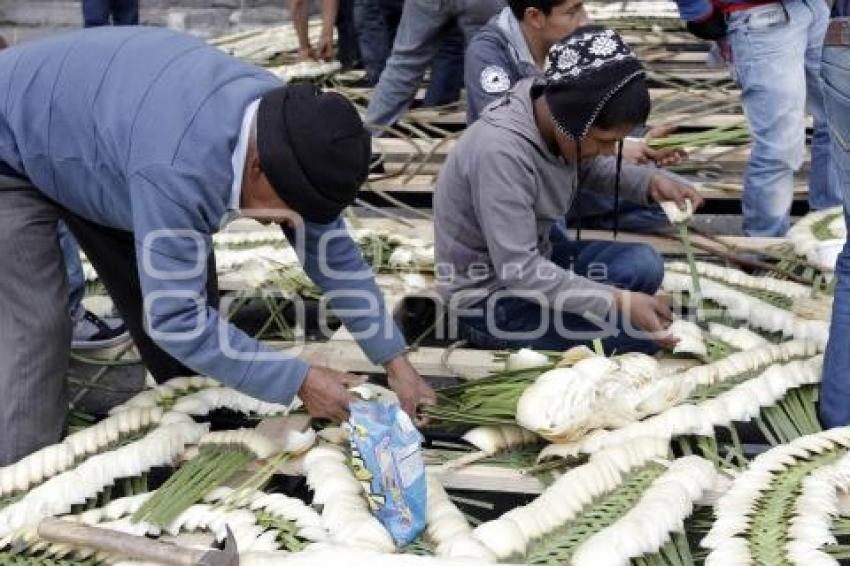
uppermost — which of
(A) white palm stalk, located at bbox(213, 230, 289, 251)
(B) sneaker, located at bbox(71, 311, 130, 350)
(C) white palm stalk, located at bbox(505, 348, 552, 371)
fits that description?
(C) white palm stalk, located at bbox(505, 348, 552, 371)

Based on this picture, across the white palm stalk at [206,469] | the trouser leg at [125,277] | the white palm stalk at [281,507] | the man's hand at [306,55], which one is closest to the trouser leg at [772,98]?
the trouser leg at [125,277]

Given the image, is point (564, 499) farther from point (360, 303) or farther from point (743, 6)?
point (743, 6)

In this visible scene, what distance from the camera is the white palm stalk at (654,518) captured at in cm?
188

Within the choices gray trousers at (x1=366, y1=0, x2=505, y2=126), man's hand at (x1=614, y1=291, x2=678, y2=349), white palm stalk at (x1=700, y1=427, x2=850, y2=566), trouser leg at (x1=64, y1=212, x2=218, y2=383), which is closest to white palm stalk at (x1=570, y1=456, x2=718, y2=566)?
white palm stalk at (x1=700, y1=427, x2=850, y2=566)

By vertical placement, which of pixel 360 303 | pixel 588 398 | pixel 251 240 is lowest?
pixel 251 240

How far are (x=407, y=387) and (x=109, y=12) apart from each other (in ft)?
15.7

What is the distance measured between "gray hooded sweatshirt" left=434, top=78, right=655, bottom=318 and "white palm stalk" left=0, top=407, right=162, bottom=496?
0.88 meters

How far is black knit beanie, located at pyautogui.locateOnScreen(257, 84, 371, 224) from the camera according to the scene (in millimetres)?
1851

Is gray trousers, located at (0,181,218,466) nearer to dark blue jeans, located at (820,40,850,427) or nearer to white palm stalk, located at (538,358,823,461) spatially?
white palm stalk, located at (538,358,823,461)

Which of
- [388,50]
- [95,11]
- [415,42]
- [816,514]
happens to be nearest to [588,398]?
[816,514]

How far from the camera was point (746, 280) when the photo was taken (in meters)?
3.11

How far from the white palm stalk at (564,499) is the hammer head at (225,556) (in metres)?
0.43

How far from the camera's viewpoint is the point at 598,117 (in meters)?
2.42

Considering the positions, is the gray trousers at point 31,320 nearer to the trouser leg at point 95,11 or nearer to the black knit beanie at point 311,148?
the black knit beanie at point 311,148
